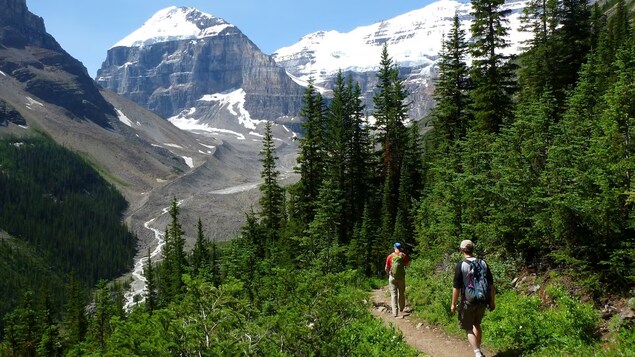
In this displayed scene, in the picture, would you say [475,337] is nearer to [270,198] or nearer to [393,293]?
[393,293]

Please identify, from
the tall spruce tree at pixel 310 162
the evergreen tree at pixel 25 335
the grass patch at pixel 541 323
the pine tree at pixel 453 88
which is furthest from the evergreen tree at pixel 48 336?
the grass patch at pixel 541 323

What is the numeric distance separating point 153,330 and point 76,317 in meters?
63.0

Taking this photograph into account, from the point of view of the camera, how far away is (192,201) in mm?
169125

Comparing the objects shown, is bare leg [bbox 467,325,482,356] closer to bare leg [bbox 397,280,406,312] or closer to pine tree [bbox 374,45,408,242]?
bare leg [bbox 397,280,406,312]

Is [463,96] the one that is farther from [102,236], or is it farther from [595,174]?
[102,236]

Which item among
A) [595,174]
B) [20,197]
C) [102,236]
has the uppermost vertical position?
[595,174]

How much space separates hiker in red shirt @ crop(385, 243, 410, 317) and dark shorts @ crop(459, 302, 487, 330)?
5.23 meters

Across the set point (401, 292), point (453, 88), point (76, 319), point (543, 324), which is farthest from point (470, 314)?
point (76, 319)

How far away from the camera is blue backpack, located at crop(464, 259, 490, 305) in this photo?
8.75 m

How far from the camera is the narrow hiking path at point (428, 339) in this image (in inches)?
439

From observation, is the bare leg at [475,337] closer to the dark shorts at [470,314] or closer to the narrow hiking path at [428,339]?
the dark shorts at [470,314]


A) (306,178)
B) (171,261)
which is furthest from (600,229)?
(171,261)

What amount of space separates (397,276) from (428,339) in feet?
8.45

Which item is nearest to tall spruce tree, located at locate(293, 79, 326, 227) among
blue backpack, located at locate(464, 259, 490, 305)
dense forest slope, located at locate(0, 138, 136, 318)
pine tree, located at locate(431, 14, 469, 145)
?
pine tree, located at locate(431, 14, 469, 145)
